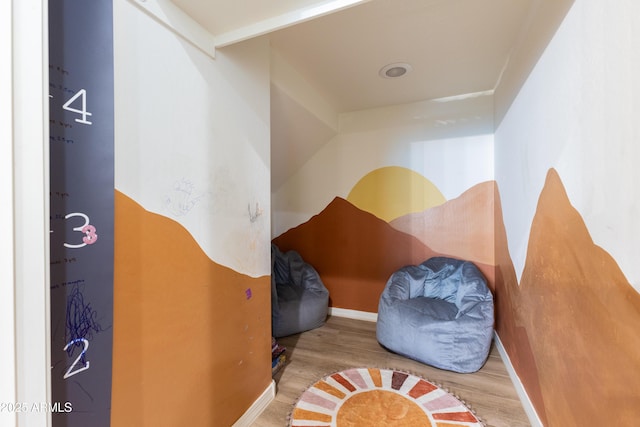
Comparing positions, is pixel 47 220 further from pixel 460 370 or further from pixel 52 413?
pixel 460 370

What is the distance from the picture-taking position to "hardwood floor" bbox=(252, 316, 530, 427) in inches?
64.2

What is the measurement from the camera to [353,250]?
311 cm

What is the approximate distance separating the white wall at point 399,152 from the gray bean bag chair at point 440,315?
0.83 meters

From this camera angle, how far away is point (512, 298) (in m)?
1.92

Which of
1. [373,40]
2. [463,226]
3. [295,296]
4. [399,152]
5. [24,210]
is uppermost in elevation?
[373,40]

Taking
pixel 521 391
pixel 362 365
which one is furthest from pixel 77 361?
pixel 521 391

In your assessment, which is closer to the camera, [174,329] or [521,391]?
[174,329]

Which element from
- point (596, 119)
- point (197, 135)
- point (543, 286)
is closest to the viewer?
point (596, 119)

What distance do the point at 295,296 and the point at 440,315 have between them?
1.35m

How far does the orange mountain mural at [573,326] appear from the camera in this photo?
0.79 m

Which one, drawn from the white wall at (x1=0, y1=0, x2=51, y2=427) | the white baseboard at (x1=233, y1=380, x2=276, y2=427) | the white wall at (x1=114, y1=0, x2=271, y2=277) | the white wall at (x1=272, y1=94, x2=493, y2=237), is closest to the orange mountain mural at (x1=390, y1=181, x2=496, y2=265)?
the white wall at (x1=272, y1=94, x2=493, y2=237)

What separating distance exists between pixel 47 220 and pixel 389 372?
2.17 m

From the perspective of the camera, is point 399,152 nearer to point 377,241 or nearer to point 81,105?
point 377,241

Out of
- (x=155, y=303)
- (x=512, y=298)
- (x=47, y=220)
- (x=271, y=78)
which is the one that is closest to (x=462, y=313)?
(x=512, y=298)
